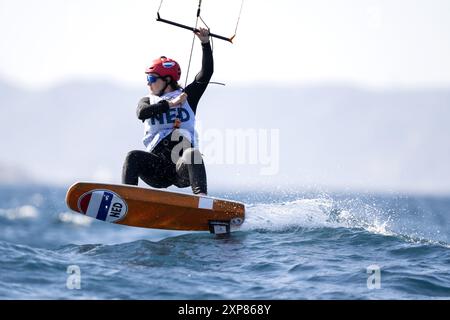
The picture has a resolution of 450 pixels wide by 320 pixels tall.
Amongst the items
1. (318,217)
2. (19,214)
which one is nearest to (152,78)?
(318,217)

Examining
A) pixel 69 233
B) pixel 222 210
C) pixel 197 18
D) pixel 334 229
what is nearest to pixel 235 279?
pixel 222 210

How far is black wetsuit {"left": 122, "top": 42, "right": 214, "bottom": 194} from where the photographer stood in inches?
421

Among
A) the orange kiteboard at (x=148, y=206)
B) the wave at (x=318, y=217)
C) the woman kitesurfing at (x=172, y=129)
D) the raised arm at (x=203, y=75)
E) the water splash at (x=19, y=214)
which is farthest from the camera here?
the water splash at (x=19, y=214)

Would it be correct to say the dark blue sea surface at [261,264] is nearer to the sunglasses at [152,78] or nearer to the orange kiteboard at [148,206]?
the orange kiteboard at [148,206]

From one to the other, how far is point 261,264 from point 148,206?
6.81 feet

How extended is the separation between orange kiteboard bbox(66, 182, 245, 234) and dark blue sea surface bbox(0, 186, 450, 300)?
290mm

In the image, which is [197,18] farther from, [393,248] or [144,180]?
[393,248]

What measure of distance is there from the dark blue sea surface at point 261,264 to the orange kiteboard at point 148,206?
11.4 inches

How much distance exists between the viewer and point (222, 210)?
1080cm

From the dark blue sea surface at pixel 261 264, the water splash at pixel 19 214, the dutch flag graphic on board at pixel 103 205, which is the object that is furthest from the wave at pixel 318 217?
the water splash at pixel 19 214

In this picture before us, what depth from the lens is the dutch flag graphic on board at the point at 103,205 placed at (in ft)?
34.8

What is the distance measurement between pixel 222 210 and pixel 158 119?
1.52 m

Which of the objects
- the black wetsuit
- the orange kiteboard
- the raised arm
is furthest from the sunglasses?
the orange kiteboard

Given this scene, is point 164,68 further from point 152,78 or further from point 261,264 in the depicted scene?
point 261,264
